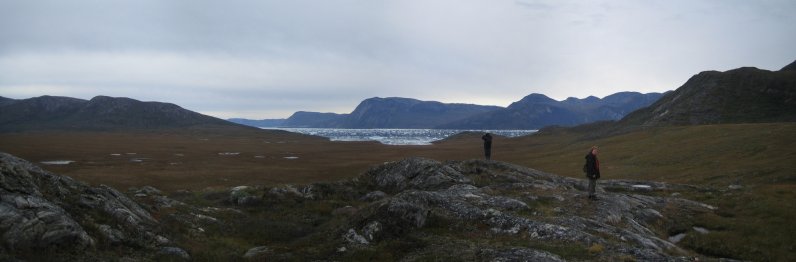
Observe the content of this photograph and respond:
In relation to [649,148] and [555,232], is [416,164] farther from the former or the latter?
→ [649,148]

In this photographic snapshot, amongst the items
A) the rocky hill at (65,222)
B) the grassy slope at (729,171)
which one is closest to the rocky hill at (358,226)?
the rocky hill at (65,222)

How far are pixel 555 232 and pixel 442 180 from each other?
15098 mm

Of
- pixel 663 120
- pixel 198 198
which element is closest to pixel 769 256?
pixel 198 198

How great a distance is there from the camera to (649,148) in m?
81.4

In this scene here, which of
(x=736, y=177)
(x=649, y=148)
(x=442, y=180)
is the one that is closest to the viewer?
(x=442, y=180)

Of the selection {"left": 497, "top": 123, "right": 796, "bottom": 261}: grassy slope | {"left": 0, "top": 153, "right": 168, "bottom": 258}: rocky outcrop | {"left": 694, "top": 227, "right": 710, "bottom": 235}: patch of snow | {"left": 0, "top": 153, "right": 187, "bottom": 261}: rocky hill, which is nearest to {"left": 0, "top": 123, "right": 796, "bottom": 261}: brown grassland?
{"left": 497, "top": 123, "right": 796, "bottom": 261}: grassy slope

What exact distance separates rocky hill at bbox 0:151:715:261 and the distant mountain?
127 m

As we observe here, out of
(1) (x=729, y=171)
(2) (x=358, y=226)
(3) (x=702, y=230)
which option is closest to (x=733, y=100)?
(1) (x=729, y=171)

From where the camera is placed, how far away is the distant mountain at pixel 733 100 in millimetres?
129500

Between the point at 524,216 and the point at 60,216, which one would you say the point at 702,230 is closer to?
the point at 524,216

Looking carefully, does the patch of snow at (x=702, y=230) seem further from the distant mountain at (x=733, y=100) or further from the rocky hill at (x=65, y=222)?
the distant mountain at (x=733, y=100)

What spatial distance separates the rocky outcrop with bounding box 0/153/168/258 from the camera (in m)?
15.5

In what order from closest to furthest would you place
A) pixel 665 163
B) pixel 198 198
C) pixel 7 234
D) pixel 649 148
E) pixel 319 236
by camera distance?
pixel 7 234, pixel 319 236, pixel 198 198, pixel 665 163, pixel 649 148

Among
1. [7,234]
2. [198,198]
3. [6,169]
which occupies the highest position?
[6,169]
